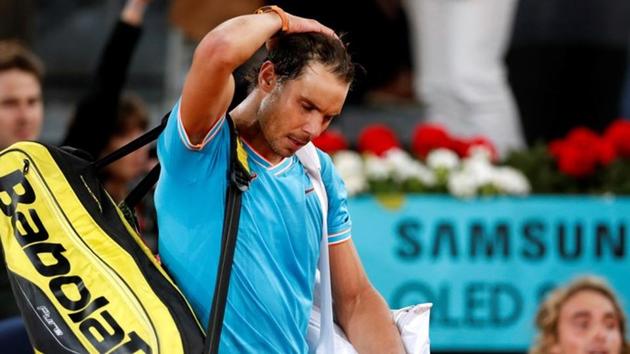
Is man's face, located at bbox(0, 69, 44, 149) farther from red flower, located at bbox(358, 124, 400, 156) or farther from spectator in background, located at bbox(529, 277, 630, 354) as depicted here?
spectator in background, located at bbox(529, 277, 630, 354)

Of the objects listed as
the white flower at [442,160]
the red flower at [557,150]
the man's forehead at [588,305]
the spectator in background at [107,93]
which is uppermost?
the spectator in background at [107,93]

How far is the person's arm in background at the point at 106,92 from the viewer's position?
5629mm

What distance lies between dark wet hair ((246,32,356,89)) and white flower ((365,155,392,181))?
2.80 m

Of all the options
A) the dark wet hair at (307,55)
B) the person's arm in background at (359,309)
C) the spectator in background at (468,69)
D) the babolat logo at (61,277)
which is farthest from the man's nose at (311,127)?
the spectator in background at (468,69)

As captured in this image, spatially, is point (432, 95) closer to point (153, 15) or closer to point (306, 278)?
point (153, 15)

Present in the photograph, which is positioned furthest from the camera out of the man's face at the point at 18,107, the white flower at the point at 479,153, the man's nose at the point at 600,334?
the white flower at the point at 479,153

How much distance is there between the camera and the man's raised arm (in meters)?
3.43

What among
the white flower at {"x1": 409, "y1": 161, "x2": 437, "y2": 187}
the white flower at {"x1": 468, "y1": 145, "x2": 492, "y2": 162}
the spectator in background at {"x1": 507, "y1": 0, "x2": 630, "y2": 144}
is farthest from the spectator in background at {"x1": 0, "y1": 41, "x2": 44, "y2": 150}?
the spectator in background at {"x1": 507, "y1": 0, "x2": 630, "y2": 144}

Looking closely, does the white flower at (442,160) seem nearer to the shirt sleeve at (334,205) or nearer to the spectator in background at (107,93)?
the spectator in background at (107,93)

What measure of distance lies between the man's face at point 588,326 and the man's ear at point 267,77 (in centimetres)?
258

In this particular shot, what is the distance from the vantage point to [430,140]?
6.66m

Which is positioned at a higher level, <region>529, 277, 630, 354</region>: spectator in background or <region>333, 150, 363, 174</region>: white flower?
<region>333, 150, 363, 174</region>: white flower

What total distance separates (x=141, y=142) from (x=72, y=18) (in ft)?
15.5

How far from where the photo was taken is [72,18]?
819 centimetres
